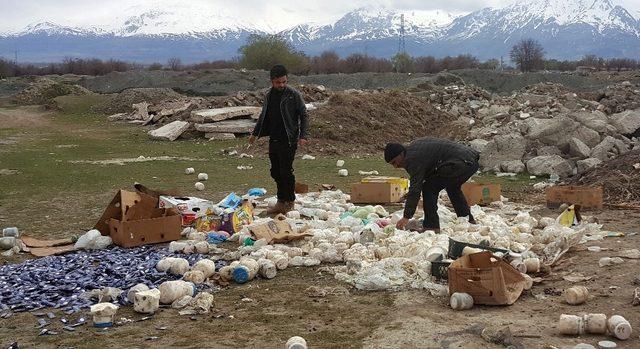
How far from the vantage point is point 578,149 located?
1357 cm

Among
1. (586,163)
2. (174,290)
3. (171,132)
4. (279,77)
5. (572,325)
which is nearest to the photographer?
(572,325)

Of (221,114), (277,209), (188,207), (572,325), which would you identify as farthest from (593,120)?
(572,325)

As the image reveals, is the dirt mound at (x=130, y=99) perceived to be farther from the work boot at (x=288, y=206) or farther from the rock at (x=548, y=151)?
the work boot at (x=288, y=206)

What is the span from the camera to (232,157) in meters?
16.8

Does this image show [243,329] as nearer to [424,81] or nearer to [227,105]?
[227,105]

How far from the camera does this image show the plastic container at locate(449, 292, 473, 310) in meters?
4.99

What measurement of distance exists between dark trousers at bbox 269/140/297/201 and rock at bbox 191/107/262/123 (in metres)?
13.4

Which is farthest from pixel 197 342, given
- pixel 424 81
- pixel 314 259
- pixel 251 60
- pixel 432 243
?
pixel 251 60

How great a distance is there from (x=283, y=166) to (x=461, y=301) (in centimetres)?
422

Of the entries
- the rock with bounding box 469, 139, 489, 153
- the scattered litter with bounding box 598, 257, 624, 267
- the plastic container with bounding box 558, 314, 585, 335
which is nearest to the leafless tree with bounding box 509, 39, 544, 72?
the rock with bounding box 469, 139, 489, 153

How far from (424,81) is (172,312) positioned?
33.4m

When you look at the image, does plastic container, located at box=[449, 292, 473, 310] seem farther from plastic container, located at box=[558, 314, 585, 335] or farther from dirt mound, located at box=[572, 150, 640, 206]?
dirt mound, located at box=[572, 150, 640, 206]

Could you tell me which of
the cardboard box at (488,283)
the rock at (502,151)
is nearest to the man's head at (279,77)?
the cardboard box at (488,283)

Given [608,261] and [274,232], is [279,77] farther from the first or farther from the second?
[608,261]
